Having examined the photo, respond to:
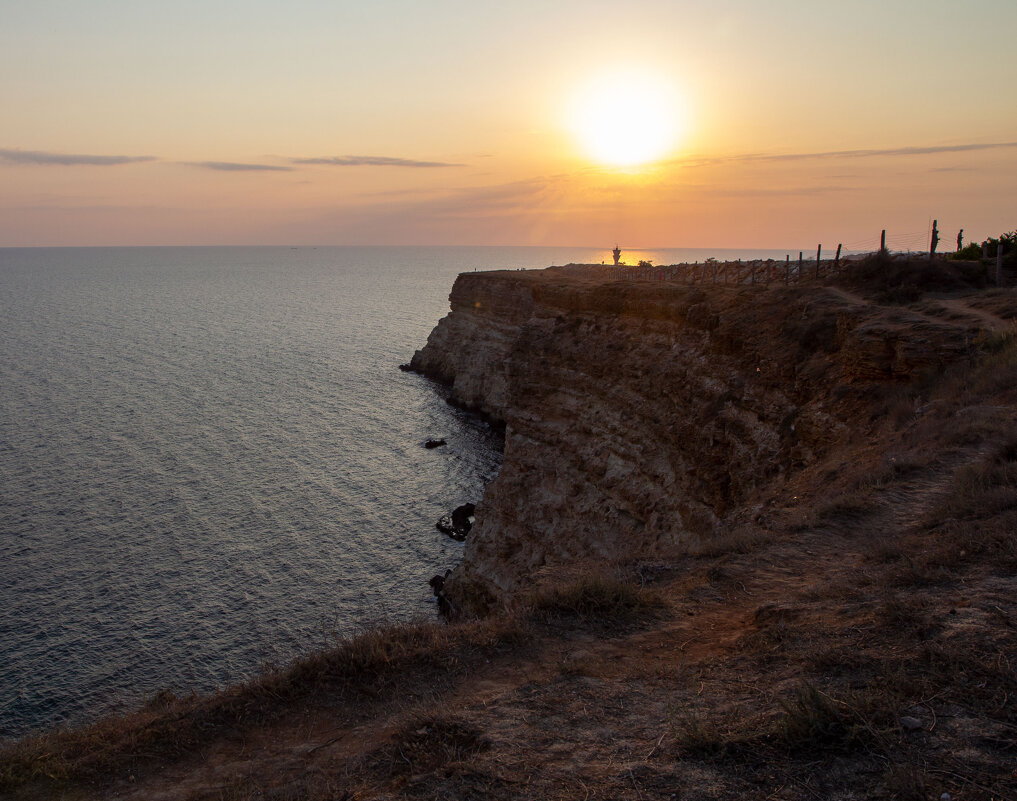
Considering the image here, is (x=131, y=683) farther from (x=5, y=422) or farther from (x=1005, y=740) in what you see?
(x=5, y=422)

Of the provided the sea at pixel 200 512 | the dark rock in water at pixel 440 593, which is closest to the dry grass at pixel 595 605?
the sea at pixel 200 512

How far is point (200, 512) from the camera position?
41500 millimetres

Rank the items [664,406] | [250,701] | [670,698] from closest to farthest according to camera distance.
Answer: [670,698] < [250,701] < [664,406]

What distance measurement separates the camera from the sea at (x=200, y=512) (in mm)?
28469

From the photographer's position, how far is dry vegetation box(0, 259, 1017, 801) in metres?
5.32

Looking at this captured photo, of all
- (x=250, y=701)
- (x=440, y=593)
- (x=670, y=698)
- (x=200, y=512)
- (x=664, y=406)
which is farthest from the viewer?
(x=200, y=512)

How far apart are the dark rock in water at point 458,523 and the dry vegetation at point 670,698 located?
31218 mm

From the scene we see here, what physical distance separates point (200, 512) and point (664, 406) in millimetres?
31304

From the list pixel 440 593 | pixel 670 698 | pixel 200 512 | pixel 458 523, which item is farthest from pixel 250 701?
pixel 200 512

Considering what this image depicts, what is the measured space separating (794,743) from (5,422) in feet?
228

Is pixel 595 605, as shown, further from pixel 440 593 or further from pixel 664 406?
pixel 440 593

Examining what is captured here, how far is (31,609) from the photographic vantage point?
31047 millimetres

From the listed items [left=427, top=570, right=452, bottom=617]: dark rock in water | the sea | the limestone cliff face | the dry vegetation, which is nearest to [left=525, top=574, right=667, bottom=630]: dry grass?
the dry vegetation


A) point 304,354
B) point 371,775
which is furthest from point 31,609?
point 304,354
